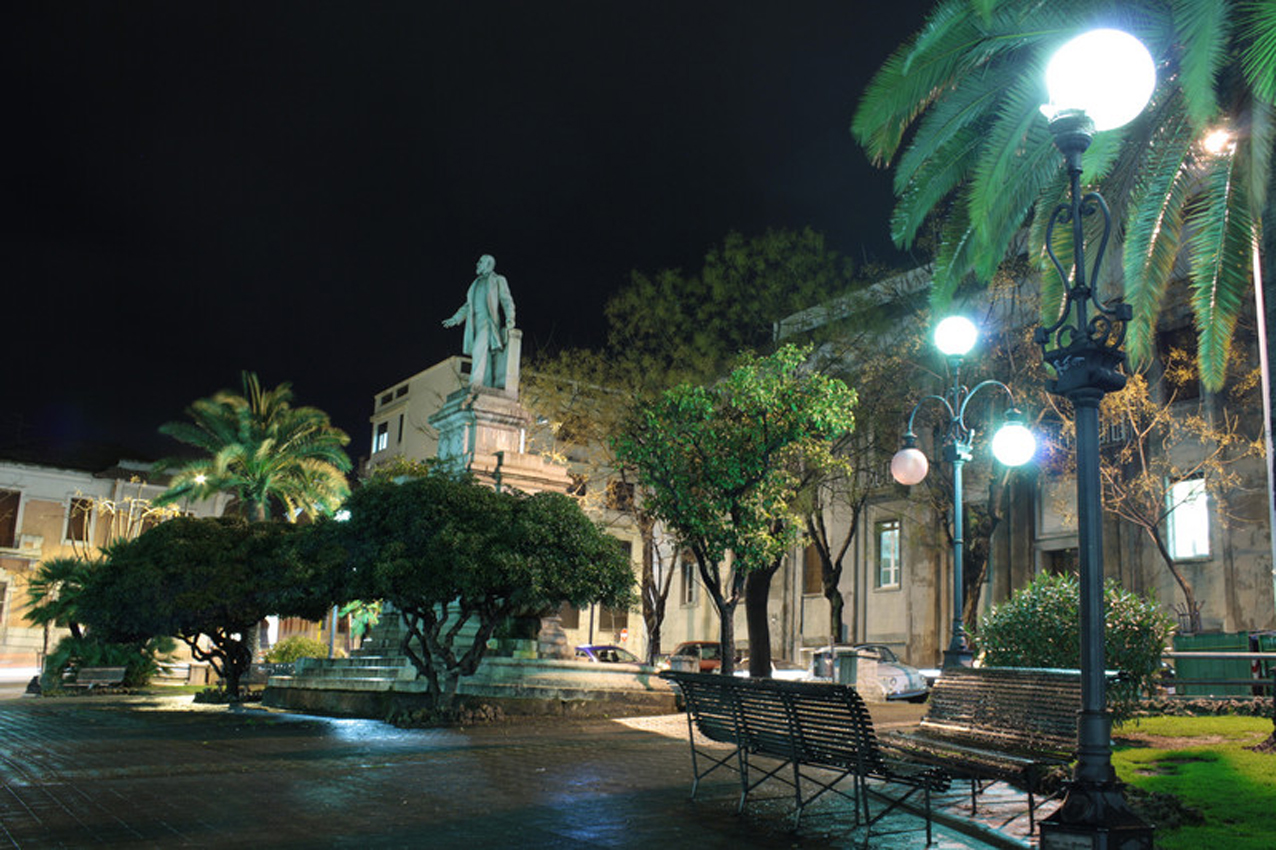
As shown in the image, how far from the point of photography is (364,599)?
52.6 ft

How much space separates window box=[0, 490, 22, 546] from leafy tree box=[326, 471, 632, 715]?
40.0 metres

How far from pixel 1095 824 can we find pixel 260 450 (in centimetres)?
2968

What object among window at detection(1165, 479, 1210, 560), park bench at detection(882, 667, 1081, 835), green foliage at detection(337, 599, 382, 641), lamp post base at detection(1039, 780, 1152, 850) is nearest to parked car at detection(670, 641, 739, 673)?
green foliage at detection(337, 599, 382, 641)

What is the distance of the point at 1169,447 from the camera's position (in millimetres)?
26828

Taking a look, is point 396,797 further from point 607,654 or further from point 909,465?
point 607,654

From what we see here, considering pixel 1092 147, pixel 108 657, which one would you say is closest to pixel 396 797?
pixel 1092 147

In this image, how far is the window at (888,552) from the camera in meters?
35.5

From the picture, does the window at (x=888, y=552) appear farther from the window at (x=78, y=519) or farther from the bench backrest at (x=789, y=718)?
the window at (x=78, y=519)

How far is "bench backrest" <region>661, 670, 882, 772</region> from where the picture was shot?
6.79m

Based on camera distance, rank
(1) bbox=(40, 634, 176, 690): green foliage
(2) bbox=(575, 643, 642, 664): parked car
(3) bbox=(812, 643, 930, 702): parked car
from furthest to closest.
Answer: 1. (2) bbox=(575, 643, 642, 664): parked car
2. (1) bbox=(40, 634, 176, 690): green foliage
3. (3) bbox=(812, 643, 930, 702): parked car

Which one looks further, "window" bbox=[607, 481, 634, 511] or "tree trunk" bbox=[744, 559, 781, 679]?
"window" bbox=[607, 481, 634, 511]

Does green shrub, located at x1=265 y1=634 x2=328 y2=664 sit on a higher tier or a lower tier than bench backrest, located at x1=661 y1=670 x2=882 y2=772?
lower

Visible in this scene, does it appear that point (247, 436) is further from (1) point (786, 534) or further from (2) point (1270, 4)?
(2) point (1270, 4)

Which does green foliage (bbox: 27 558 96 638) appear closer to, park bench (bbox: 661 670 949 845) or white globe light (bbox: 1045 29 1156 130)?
park bench (bbox: 661 670 949 845)
